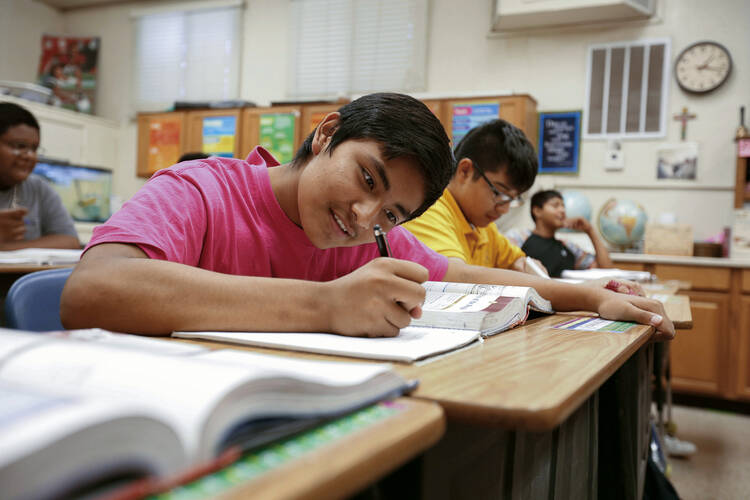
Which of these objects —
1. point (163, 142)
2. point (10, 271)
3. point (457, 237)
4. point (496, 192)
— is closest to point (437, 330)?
point (457, 237)

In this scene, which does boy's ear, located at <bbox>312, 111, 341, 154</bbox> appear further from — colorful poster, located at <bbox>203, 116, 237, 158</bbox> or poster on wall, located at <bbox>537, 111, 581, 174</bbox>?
colorful poster, located at <bbox>203, 116, 237, 158</bbox>

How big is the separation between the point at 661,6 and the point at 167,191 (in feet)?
15.3

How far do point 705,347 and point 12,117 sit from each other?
4125mm

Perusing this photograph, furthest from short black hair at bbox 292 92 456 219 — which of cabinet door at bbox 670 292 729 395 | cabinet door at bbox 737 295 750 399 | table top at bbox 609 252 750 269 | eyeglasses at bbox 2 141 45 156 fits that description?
cabinet door at bbox 737 295 750 399

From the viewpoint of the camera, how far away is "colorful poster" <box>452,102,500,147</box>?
14.8 ft

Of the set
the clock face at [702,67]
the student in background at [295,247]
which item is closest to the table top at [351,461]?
the student in background at [295,247]

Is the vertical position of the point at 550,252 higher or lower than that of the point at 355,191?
lower

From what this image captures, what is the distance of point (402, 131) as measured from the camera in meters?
0.97

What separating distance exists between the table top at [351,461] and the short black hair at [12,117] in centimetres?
295

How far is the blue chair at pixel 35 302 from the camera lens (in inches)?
41.9

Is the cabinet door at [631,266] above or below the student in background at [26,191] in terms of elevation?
below

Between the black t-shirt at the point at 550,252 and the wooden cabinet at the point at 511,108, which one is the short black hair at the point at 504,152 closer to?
the black t-shirt at the point at 550,252

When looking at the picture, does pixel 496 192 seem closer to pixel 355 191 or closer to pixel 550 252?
pixel 355 191

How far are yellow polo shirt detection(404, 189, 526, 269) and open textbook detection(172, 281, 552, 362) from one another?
46 centimetres
